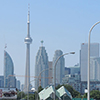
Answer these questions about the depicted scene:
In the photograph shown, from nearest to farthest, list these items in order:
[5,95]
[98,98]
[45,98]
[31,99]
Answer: [5,95]
[45,98]
[31,99]
[98,98]

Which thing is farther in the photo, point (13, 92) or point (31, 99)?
point (31, 99)

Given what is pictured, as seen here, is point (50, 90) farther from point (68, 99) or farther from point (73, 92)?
point (73, 92)

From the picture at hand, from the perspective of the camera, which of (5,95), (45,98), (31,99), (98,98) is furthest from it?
(98,98)

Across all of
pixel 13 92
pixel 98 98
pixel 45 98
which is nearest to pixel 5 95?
pixel 13 92

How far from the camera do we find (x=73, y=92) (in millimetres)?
168750

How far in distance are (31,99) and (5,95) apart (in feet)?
65.5

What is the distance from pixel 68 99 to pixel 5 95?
23.9 m

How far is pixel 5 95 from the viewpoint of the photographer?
119562mm

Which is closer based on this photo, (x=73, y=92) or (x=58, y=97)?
(x=58, y=97)

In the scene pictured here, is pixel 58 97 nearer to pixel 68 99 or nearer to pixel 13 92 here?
pixel 68 99

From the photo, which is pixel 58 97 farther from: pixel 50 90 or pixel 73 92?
pixel 73 92

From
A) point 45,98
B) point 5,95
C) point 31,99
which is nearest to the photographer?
point 5,95

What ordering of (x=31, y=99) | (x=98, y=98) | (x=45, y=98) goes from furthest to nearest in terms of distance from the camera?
(x=98, y=98) → (x=31, y=99) → (x=45, y=98)

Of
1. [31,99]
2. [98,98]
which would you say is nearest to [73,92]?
[98,98]
